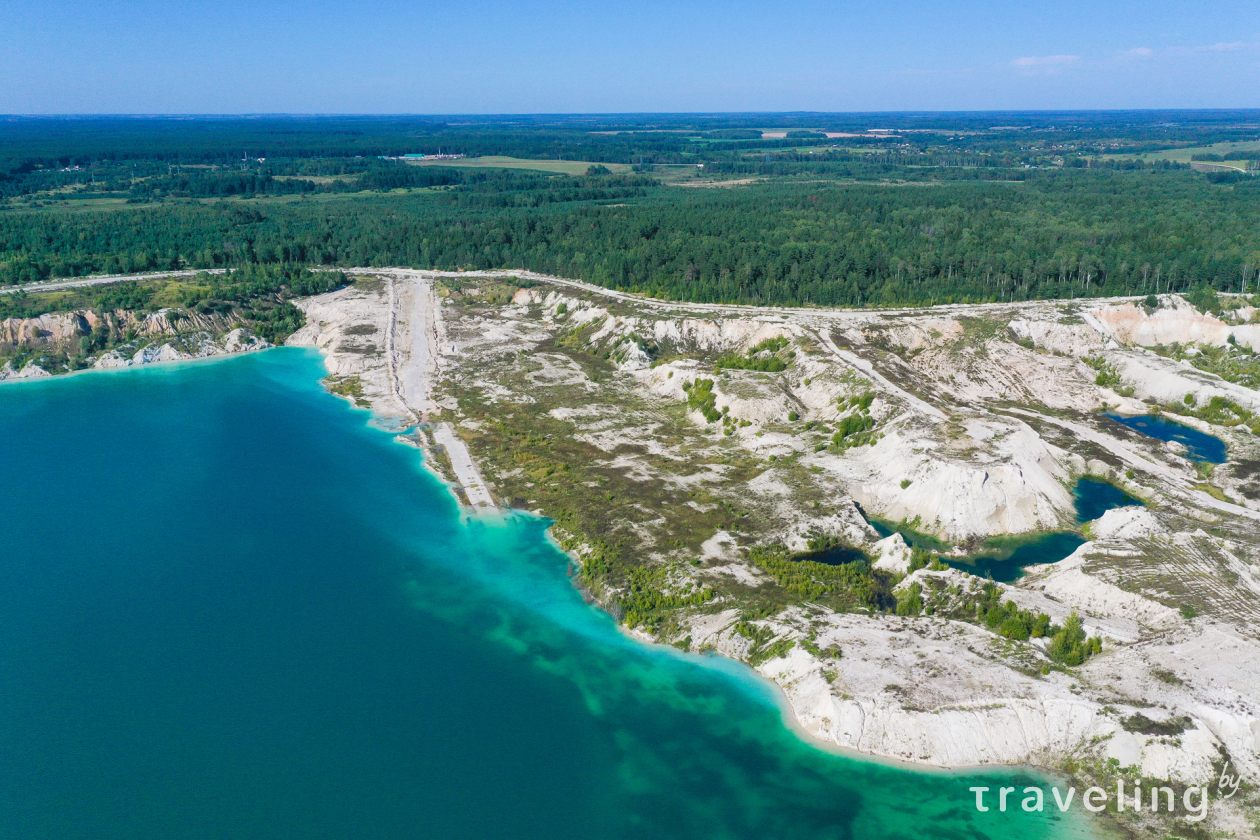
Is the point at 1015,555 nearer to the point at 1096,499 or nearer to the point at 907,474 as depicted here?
the point at 907,474

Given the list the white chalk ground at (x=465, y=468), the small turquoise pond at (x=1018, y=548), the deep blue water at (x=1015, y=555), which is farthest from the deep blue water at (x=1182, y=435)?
the white chalk ground at (x=465, y=468)

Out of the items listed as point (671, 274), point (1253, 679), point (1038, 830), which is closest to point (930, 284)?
point (671, 274)

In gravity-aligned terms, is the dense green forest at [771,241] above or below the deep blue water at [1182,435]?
above

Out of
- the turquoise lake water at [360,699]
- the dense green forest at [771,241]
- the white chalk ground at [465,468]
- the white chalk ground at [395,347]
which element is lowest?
the turquoise lake water at [360,699]

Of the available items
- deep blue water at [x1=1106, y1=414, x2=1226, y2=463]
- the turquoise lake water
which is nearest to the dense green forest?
deep blue water at [x1=1106, y1=414, x2=1226, y2=463]

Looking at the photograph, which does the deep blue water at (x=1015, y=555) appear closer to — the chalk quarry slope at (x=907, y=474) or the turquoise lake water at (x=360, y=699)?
the chalk quarry slope at (x=907, y=474)

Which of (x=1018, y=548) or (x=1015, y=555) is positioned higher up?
(x=1018, y=548)

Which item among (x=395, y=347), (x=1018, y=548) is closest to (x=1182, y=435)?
(x=1018, y=548)
